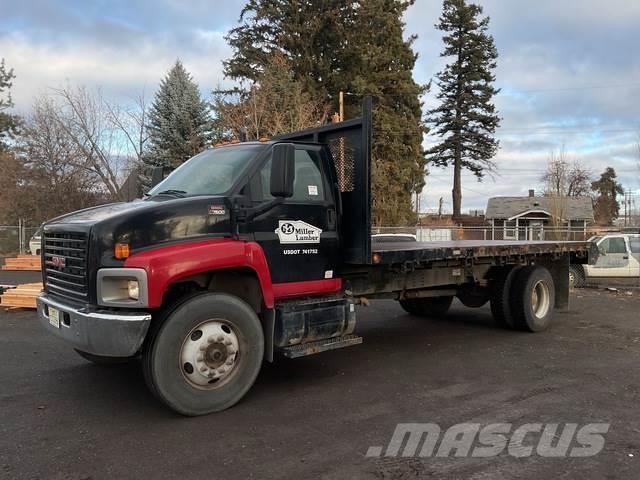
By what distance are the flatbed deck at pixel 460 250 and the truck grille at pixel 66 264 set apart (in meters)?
3.05

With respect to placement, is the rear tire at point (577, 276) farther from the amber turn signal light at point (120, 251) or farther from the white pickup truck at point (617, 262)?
the amber turn signal light at point (120, 251)

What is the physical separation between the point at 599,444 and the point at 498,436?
2.48ft

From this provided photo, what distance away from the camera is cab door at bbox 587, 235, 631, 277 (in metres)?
15.4

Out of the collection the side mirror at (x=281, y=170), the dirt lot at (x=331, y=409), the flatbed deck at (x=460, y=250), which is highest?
the side mirror at (x=281, y=170)

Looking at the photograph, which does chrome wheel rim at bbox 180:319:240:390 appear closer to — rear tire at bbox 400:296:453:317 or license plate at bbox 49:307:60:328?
license plate at bbox 49:307:60:328

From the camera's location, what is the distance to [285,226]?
18.5 feet

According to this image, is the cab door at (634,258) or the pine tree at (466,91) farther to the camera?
the pine tree at (466,91)

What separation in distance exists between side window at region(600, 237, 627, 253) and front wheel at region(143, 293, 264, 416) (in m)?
13.6

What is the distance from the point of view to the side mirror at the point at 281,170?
5363 mm

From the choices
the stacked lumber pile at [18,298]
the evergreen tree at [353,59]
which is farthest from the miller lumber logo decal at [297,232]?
the evergreen tree at [353,59]

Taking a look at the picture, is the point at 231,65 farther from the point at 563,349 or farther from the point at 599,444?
the point at 599,444

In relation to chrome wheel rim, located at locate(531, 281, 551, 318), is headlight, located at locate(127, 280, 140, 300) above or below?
above

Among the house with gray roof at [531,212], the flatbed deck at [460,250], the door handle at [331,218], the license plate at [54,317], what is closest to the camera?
the license plate at [54,317]

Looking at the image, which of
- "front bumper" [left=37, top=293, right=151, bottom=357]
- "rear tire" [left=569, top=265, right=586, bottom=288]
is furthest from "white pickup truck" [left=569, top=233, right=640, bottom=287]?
"front bumper" [left=37, top=293, right=151, bottom=357]
